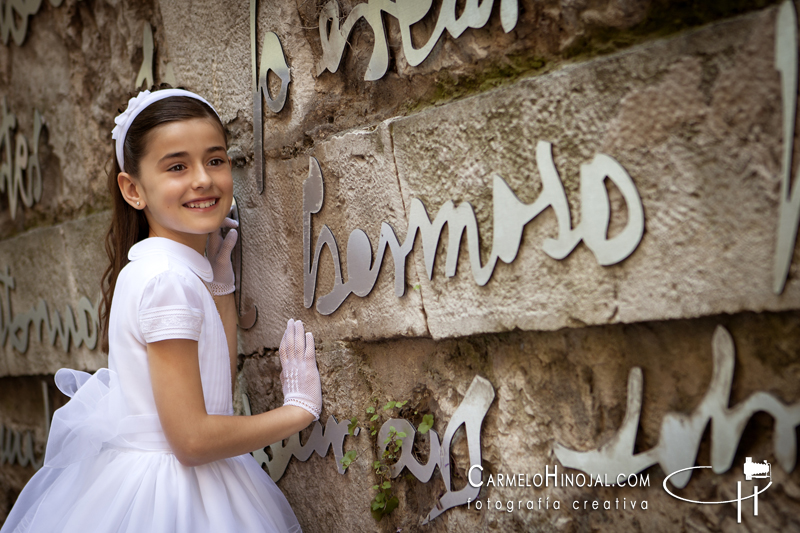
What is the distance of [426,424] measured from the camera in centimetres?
168

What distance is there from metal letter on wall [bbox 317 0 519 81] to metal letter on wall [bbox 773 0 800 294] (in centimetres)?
56

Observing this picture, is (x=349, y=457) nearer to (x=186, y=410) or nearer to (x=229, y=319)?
(x=186, y=410)

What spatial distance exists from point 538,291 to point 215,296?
117cm

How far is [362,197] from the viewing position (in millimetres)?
1784

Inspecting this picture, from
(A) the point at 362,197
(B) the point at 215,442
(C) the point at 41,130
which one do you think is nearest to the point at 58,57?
(C) the point at 41,130

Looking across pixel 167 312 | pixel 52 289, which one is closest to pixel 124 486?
pixel 167 312

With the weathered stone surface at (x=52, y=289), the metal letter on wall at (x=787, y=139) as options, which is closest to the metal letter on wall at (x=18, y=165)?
the weathered stone surface at (x=52, y=289)

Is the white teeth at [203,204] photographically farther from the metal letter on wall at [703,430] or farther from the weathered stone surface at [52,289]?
the metal letter on wall at [703,430]

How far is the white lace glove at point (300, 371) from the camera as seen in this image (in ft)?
6.12

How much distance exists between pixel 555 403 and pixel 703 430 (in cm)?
33

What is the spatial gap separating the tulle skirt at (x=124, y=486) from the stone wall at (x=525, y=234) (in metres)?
0.31

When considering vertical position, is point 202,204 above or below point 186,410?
above

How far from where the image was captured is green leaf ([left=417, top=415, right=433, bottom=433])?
5.49 ft

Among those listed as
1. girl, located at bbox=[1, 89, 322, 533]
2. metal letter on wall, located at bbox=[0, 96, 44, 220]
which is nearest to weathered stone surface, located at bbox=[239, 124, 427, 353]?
girl, located at bbox=[1, 89, 322, 533]
